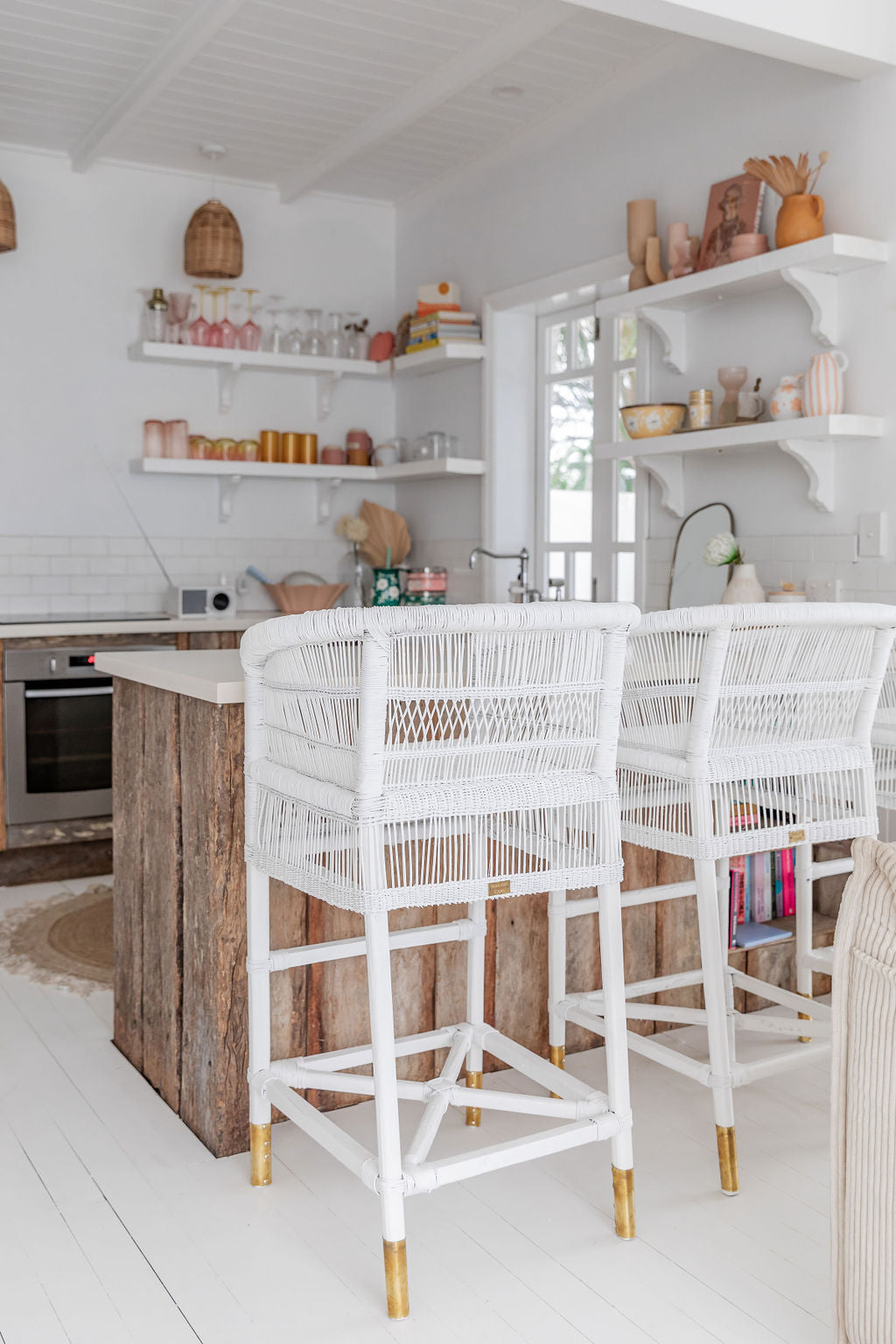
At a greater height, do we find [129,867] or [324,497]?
[324,497]

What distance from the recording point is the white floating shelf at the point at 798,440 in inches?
123

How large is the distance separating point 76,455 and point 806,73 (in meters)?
2.95

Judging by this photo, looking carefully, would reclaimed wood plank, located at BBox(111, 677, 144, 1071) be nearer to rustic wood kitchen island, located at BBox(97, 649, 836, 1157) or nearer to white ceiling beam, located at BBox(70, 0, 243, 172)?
rustic wood kitchen island, located at BBox(97, 649, 836, 1157)

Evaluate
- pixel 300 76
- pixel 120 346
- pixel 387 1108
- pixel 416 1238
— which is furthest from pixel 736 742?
pixel 120 346

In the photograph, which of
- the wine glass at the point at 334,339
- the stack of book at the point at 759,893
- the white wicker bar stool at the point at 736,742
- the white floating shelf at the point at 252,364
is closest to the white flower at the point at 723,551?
the stack of book at the point at 759,893

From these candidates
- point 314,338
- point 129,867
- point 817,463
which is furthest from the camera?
point 314,338

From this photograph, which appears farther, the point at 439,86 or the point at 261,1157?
the point at 439,86

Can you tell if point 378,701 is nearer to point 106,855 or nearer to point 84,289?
point 106,855

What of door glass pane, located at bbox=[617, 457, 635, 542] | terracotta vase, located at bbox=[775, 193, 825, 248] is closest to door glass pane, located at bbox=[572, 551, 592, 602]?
door glass pane, located at bbox=[617, 457, 635, 542]

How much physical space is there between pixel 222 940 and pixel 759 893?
51.9 inches

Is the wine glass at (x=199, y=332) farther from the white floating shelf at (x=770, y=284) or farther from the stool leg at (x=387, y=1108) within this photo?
the stool leg at (x=387, y=1108)

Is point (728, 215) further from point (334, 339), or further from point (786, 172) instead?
point (334, 339)

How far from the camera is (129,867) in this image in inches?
103

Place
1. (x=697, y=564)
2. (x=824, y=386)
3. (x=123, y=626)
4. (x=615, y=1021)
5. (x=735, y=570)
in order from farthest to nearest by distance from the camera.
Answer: (x=123, y=626)
(x=697, y=564)
(x=735, y=570)
(x=824, y=386)
(x=615, y=1021)
